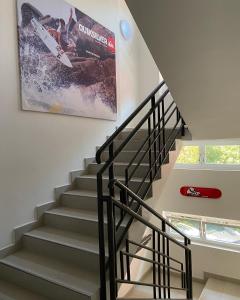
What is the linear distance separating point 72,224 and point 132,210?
3.50 ft

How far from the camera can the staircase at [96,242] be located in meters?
1.83

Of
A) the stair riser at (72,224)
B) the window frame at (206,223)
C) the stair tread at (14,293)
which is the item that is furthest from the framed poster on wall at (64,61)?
the window frame at (206,223)

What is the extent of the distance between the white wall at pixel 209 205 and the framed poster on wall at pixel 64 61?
258 centimetres

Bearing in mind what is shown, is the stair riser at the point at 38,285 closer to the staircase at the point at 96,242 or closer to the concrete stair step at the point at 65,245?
the staircase at the point at 96,242

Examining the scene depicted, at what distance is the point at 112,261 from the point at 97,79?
3061 millimetres

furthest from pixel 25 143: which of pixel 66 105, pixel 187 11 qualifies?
pixel 187 11

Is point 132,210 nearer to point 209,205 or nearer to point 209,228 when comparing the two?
point 209,205

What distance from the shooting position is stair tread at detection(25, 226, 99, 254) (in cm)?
241

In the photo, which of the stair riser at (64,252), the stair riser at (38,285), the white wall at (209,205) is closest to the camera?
the stair riser at (38,285)

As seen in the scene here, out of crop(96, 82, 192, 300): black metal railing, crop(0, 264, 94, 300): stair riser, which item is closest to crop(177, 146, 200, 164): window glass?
crop(96, 82, 192, 300): black metal railing

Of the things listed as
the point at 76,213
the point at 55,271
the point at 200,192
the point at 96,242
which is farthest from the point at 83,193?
the point at 200,192

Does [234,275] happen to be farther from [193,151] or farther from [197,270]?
[193,151]

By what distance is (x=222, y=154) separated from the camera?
561 centimetres

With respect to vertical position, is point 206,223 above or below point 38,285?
below
